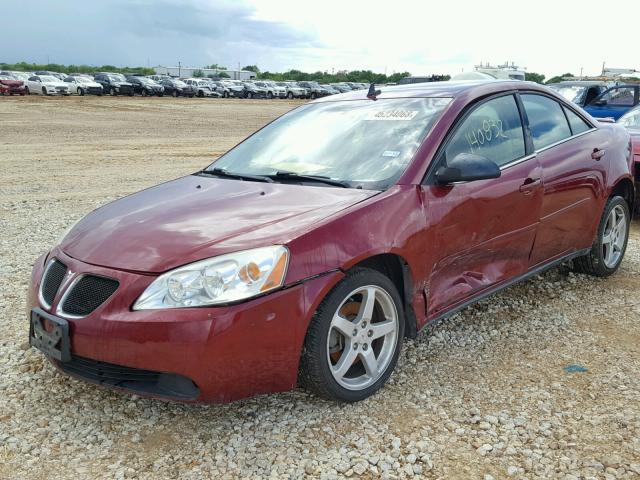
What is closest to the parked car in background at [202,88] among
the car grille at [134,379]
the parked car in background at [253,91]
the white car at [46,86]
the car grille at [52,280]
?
the parked car in background at [253,91]

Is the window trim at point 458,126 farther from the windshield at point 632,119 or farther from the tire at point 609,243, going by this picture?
the windshield at point 632,119

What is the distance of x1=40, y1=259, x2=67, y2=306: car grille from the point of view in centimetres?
313

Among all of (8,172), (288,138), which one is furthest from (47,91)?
(288,138)

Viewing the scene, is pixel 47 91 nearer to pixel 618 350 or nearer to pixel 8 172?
pixel 8 172

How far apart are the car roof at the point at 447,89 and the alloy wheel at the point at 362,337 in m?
1.51

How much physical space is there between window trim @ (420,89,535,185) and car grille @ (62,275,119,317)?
1.71 meters

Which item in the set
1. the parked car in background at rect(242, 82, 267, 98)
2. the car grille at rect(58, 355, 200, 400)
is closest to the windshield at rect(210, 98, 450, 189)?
the car grille at rect(58, 355, 200, 400)

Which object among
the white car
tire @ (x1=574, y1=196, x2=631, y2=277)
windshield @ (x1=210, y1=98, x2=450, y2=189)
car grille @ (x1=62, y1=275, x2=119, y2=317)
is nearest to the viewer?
car grille @ (x1=62, y1=275, x2=119, y2=317)

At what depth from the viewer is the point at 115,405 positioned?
3277 millimetres

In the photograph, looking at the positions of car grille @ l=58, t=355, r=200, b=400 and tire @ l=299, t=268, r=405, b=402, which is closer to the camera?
car grille @ l=58, t=355, r=200, b=400

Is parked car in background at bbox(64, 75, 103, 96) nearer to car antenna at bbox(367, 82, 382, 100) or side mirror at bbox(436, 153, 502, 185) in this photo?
car antenna at bbox(367, 82, 382, 100)

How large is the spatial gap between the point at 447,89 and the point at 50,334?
2.77m

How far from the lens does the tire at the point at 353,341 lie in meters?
3.01

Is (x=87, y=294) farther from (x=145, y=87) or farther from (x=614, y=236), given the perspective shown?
(x=145, y=87)
